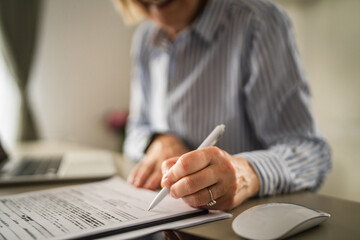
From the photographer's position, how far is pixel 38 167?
0.81 m

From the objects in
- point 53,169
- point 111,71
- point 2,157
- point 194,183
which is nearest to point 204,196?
point 194,183

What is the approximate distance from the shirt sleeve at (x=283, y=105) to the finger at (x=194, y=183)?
0.18 metres

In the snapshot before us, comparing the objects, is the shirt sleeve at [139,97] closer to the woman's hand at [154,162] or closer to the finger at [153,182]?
the woman's hand at [154,162]

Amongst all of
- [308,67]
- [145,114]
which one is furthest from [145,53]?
[308,67]

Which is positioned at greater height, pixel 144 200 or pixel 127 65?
pixel 127 65

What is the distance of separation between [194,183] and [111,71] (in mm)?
2192

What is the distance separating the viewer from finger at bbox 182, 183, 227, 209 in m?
0.43

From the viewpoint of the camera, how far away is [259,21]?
2.37 feet

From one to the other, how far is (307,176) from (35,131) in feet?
6.04

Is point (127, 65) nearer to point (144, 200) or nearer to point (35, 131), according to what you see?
point (35, 131)

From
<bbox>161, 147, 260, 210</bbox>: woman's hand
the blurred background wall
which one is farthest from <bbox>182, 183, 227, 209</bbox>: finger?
the blurred background wall

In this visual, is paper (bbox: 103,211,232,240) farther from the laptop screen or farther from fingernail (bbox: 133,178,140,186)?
the laptop screen

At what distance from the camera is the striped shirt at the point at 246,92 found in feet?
1.97

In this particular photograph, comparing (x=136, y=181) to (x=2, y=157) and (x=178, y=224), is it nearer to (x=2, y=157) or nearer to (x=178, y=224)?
(x=178, y=224)
